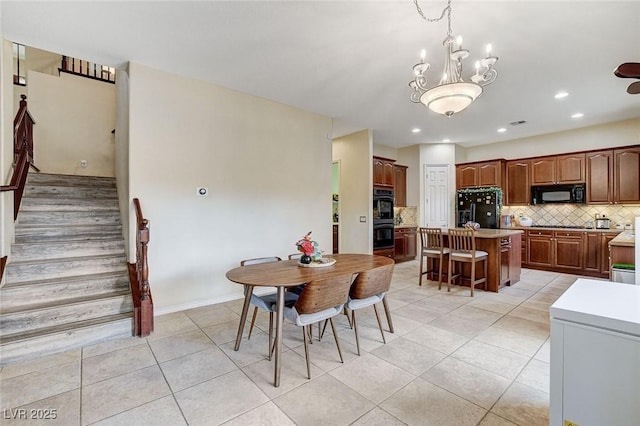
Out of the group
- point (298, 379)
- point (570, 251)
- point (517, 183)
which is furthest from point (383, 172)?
point (298, 379)

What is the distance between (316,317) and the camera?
2188 mm

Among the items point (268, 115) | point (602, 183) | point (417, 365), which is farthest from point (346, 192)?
point (602, 183)

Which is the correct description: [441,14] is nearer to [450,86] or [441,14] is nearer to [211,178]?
[450,86]

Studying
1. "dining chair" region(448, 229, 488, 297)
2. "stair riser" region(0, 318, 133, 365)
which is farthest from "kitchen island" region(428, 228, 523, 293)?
"stair riser" region(0, 318, 133, 365)

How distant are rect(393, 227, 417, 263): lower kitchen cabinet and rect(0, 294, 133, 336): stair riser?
5399 millimetres

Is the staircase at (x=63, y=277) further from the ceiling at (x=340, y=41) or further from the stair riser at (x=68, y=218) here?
the ceiling at (x=340, y=41)

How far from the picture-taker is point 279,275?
2340mm

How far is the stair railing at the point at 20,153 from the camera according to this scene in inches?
127

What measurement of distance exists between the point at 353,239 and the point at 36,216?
500 centimetres

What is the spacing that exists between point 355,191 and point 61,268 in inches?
190

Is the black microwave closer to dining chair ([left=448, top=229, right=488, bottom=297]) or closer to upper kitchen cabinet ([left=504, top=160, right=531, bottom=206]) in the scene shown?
upper kitchen cabinet ([left=504, top=160, right=531, bottom=206])

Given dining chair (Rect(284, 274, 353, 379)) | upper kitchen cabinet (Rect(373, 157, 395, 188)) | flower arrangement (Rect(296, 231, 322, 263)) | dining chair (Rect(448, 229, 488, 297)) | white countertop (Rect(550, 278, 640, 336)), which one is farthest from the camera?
upper kitchen cabinet (Rect(373, 157, 395, 188))

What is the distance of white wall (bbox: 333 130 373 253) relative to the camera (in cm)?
585

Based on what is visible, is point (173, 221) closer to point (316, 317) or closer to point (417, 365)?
point (316, 317)
